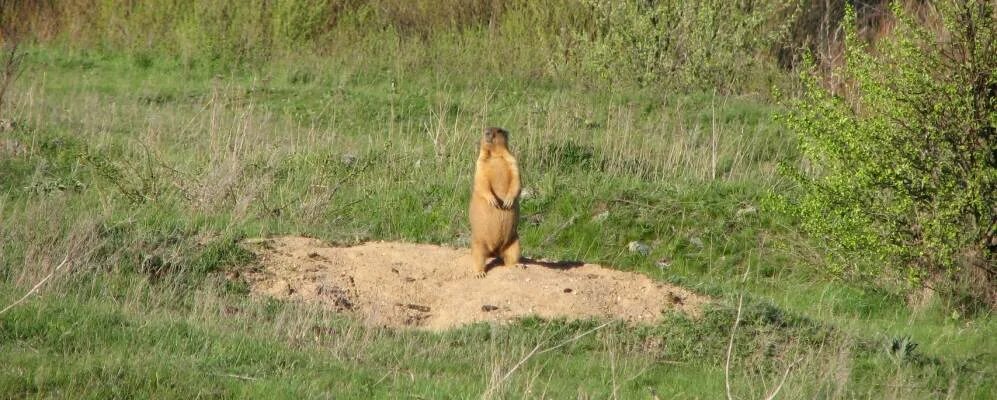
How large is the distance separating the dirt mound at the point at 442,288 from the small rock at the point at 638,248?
1.99 m

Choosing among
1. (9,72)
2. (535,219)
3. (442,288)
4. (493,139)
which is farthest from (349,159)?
(442,288)

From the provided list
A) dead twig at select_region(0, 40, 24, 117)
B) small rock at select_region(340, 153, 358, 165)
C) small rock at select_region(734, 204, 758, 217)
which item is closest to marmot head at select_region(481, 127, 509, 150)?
small rock at select_region(734, 204, 758, 217)

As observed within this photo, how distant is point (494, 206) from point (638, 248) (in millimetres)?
2710

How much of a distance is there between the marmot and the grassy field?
866 mm

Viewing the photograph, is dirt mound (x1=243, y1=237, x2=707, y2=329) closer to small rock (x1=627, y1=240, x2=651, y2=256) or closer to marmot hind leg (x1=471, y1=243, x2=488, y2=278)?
marmot hind leg (x1=471, y1=243, x2=488, y2=278)

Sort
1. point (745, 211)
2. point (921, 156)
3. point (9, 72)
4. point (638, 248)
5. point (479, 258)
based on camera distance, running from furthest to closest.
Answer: point (745, 211)
point (638, 248)
point (9, 72)
point (921, 156)
point (479, 258)

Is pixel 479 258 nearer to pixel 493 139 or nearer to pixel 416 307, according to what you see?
pixel 416 307

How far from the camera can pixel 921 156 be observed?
9461 millimetres

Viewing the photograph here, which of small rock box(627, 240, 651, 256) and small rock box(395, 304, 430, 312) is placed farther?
small rock box(627, 240, 651, 256)

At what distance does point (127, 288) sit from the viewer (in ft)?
27.0

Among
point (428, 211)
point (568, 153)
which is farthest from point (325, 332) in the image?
point (568, 153)

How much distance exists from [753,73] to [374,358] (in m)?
11.8

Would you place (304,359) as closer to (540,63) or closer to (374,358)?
(374,358)

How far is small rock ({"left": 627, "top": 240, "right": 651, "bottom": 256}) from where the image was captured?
11.0 metres
